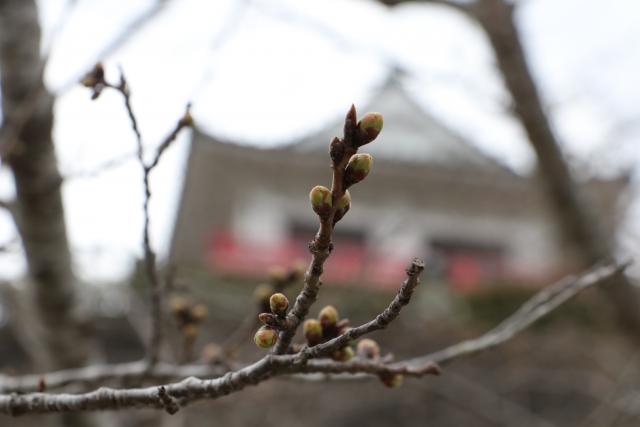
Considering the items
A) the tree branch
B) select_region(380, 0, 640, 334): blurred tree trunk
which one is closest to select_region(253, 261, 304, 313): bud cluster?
the tree branch

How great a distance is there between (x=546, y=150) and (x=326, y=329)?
7.55ft

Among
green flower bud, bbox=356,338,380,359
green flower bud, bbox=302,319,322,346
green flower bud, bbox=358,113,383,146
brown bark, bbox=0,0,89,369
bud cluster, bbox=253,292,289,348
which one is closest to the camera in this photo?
green flower bud, bbox=358,113,383,146

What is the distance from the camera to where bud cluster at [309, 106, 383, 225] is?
0.67m

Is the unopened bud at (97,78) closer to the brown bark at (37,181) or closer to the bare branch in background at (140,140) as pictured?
the bare branch in background at (140,140)

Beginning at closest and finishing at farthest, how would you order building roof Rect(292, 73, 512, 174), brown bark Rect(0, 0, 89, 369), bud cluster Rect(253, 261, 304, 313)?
bud cluster Rect(253, 261, 304, 313), brown bark Rect(0, 0, 89, 369), building roof Rect(292, 73, 512, 174)

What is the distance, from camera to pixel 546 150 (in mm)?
2971

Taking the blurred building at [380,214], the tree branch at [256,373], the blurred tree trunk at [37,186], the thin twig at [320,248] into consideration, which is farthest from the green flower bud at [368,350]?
the blurred building at [380,214]

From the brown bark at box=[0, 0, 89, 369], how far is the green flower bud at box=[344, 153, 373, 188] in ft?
4.27

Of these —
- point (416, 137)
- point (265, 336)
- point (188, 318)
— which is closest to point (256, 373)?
point (265, 336)

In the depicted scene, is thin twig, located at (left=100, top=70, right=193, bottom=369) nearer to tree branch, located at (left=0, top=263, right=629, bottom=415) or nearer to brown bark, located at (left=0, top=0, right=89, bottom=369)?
tree branch, located at (left=0, top=263, right=629, bottom=415)

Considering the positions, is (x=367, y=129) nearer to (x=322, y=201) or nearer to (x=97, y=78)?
(x=322, y=201)

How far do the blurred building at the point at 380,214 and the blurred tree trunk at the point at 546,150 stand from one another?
221 inches

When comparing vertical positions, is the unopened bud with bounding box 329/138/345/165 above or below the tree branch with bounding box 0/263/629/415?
above

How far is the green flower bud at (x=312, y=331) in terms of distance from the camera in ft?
3.01
